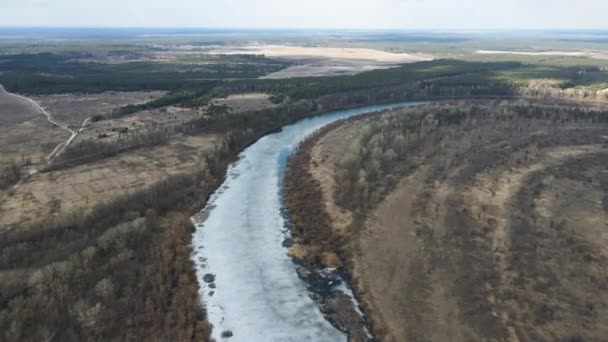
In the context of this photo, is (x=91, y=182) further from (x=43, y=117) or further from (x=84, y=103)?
(x=84, y=103)

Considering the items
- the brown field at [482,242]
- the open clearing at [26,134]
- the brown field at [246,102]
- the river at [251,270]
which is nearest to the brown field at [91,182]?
the river at [251,270]

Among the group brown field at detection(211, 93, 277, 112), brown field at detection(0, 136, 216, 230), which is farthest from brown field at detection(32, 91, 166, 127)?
brown field at detection(0, 136, 216, 230)

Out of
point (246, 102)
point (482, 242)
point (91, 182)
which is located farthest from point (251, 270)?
point (246, 102)

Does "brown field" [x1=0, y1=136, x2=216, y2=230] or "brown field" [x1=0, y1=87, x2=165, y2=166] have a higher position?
"brown field" [x1=0, y1=87, x2=165, y2=166]

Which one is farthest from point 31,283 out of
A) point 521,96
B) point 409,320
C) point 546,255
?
point 521,96

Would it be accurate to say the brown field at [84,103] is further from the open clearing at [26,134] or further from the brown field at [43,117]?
the open clearing at [26,134]

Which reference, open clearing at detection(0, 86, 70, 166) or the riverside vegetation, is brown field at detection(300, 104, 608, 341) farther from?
open clearing at detection(0, 86, 70, 166)

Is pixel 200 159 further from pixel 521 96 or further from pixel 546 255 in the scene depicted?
pixel 521 96
